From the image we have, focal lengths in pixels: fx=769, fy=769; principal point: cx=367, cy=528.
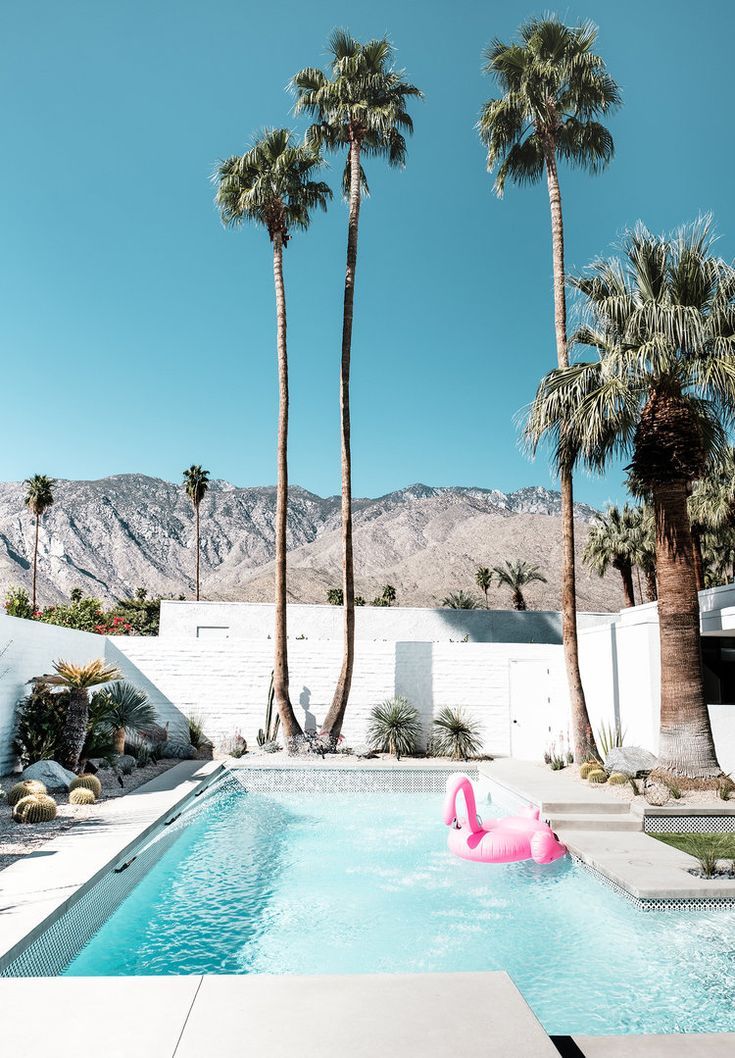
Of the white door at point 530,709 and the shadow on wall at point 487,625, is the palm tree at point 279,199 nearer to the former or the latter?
the white door at point 530,709

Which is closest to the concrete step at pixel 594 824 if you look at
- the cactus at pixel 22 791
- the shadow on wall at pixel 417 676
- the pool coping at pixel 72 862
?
the pool coping at pixel 72 862

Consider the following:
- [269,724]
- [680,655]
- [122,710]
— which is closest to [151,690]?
[269,724]

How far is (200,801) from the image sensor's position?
10.7 m

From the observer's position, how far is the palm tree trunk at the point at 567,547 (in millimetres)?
12938

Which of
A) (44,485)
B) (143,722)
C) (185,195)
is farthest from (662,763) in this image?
(44,485)

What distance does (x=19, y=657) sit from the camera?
11727 mm

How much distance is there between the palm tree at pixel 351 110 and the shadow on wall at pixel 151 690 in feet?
16.6

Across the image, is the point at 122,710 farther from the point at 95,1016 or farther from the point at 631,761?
the point at 95,1016

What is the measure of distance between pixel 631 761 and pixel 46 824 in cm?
801

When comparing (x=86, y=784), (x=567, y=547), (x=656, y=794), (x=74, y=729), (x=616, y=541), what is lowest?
(x=656, y=794)

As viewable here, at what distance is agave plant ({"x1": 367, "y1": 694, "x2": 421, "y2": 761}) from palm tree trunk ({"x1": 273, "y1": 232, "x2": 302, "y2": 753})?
1.72 m

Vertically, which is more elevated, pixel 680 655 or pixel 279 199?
pixel 279 199

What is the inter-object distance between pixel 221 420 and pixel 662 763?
45247 millimetres

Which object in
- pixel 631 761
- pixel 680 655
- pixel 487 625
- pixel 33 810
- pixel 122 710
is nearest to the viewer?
pixel 33 810
